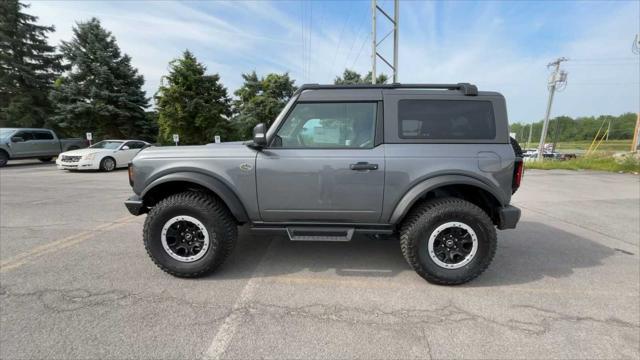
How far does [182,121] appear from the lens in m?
22.5

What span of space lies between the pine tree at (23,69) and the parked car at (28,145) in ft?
30.7

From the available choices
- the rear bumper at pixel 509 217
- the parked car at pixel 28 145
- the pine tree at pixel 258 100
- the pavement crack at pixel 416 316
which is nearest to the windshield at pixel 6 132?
the parked car at pixel 28 145

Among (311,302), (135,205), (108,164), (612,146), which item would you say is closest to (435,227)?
(311,302)

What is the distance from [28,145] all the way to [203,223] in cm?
1733

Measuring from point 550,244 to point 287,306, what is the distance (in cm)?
379

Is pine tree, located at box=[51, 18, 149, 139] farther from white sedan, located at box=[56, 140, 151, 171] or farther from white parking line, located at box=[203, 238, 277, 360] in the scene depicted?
white parking line, located at box=[203, 238, 277, 360]

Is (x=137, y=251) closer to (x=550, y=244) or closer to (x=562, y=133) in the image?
(x=550, y=244)

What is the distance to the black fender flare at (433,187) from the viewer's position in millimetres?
2803

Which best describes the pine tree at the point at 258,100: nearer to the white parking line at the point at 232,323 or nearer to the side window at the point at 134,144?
the side window at the point at 134,144

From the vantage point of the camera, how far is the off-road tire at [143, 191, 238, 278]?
2906 mm

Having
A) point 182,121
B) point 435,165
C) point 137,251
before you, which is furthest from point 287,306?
point 182,121

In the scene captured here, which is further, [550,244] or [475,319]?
[550,244]

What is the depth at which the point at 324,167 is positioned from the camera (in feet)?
9.34

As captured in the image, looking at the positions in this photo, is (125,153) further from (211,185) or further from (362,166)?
(362,166)
